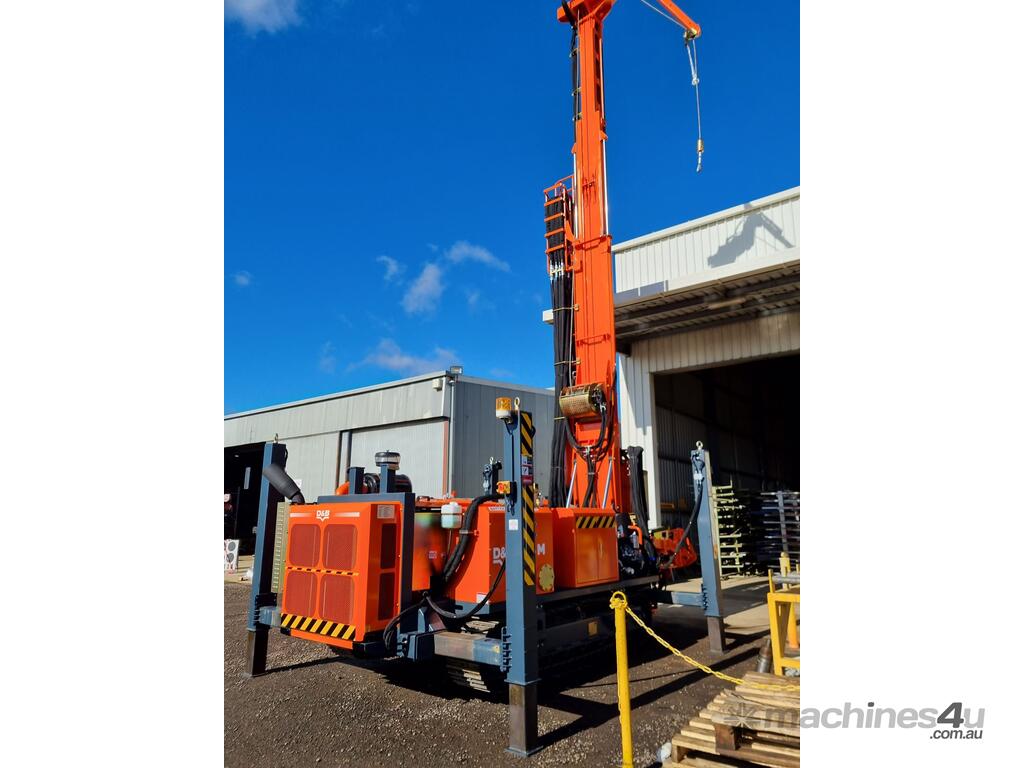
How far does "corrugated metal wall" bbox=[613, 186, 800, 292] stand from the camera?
12.6 meters

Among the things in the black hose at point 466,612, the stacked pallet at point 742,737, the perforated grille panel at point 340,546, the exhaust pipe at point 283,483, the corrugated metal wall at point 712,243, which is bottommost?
the stacked pallet at point 742,737

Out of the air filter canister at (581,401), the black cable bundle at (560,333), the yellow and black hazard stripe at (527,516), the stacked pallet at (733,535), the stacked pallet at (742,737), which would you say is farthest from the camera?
the stacked pallet at (733,535)

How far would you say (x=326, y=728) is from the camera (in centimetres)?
461

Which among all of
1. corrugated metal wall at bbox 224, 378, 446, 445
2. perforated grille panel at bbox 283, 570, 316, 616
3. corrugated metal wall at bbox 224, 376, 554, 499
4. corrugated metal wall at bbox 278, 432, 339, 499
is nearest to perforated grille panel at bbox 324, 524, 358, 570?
perforated grille panel at bbox 283, 570, 316, 616

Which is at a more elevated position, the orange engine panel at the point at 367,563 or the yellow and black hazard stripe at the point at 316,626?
the orange engine panel at the point at 367,563

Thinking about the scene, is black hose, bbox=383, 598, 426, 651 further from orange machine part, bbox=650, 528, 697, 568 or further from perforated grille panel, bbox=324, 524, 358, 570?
orange machine part, bbox=650, 528, 697, 568

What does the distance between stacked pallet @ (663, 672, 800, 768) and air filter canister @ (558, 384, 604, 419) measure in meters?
4.05

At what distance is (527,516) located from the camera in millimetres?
4457

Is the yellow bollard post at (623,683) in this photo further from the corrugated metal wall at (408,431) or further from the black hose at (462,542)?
the corrugated metal wall at (408,431)

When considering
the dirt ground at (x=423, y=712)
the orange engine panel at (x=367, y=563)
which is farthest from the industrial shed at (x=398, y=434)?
the orange engine panel at (x=367, y=563)

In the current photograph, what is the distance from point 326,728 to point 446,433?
37.0 feet

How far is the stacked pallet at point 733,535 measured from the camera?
15086 mm

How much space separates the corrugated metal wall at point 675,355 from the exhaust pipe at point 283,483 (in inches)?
402

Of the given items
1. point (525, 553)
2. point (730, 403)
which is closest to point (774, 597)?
point (525, 553)
